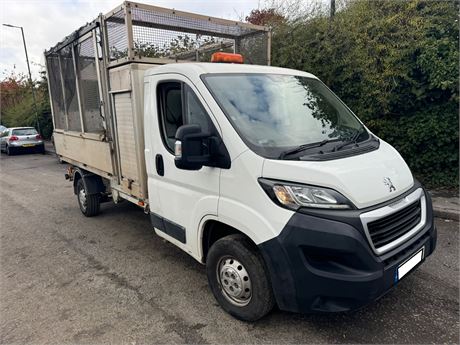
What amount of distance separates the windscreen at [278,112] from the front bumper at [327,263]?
2.08 feet

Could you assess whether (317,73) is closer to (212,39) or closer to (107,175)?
(212,39)

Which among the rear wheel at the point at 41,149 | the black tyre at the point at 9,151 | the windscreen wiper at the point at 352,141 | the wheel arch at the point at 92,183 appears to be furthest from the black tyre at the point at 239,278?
the black tyre at the point at 9,151

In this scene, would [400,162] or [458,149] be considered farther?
[458,149]

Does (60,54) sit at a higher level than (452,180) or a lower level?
higher

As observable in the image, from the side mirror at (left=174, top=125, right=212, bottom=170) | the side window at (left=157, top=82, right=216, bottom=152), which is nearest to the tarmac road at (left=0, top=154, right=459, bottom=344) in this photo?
the side mirror at (left=174, top=125, right=212, bottom=170)

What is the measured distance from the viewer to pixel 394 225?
2.50 metres

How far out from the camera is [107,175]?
4.91 m

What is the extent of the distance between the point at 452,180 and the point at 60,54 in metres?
7.34

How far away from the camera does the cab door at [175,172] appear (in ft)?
9.55

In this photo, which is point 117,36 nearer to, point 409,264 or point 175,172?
point 175,172

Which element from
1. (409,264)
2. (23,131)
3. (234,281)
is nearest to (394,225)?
(409,264)

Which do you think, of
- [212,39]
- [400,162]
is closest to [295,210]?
[400,162]

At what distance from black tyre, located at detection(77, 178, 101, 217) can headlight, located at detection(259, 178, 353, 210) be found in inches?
175

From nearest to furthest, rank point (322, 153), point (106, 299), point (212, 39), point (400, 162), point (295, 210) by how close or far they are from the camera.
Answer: point (295, 210), point (322, 153), point (400, 162), point (106, 299), point (212, 39)
